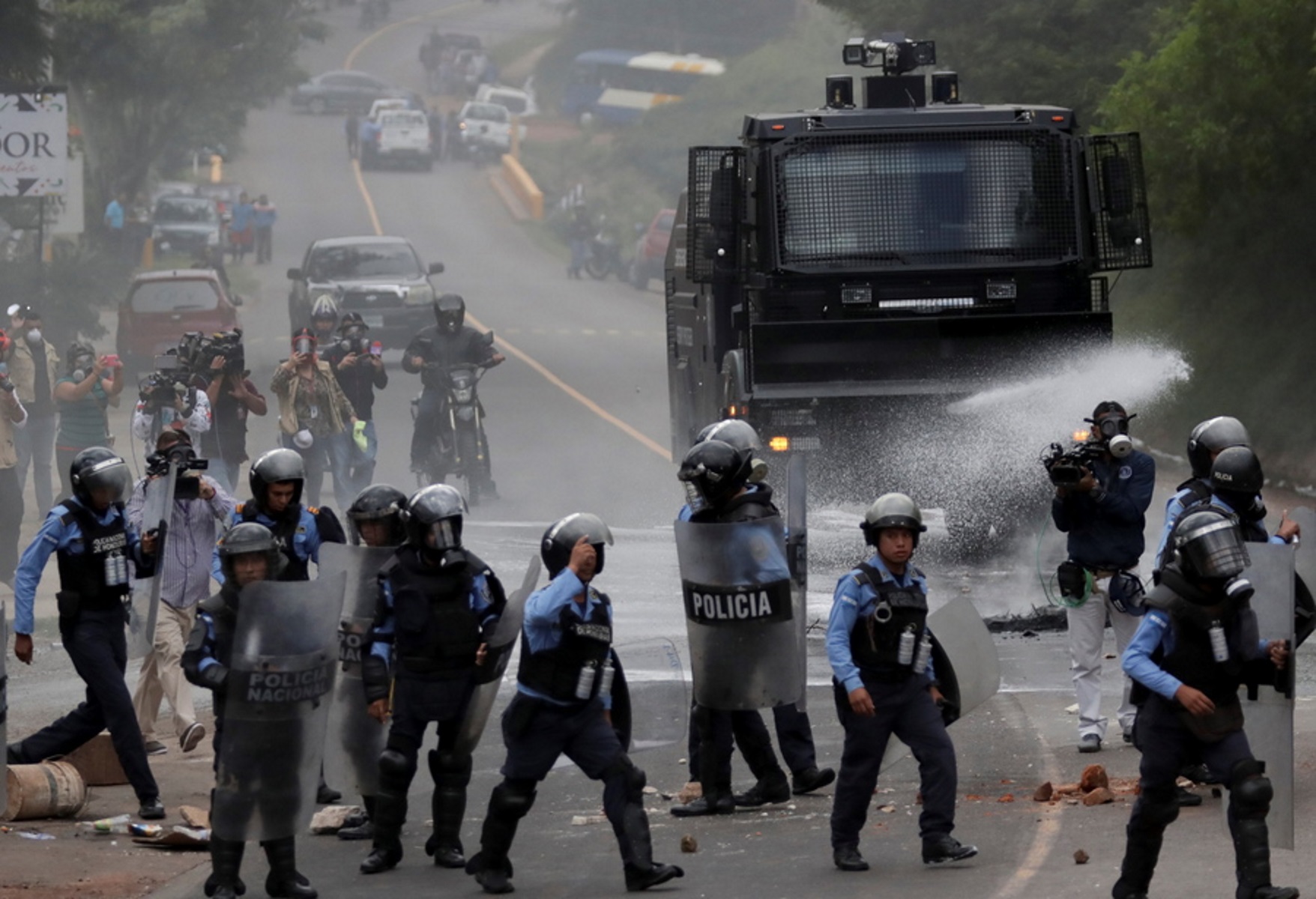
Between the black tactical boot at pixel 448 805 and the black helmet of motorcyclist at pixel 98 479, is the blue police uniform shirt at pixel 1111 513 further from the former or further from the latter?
the black helmet of motorcyclist at pixel 98 479

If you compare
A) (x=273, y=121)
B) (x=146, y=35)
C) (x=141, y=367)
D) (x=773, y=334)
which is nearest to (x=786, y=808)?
(x=773, y=334)

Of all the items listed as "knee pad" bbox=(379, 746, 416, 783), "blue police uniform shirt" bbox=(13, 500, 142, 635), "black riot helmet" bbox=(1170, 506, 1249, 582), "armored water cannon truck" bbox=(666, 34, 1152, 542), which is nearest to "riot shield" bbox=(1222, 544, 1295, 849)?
"black riot helmet" bbox=(1170, 506, 1249, 582)

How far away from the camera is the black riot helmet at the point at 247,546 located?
8.52 m

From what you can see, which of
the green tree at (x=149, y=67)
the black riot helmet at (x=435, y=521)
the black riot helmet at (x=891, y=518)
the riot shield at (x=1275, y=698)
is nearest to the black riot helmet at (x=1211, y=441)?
the black riot helmet at (x=891, y=518)

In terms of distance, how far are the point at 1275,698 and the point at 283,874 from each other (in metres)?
3.48

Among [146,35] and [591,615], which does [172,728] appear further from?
[146,35]

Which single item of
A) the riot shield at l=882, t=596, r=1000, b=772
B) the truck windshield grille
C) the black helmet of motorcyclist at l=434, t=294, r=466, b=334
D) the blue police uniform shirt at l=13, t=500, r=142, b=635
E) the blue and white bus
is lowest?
the riot shield at l=882, t=596, r=1000, b=772

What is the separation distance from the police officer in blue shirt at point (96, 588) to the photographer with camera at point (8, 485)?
6858mm

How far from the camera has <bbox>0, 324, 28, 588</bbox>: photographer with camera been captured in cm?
1638

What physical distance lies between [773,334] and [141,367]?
1721cm

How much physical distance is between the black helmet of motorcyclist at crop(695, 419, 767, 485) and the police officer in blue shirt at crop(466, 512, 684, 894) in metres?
1.32

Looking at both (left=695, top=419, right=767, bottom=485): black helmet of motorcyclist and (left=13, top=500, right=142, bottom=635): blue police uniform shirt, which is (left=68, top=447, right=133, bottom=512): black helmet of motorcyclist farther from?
(left=695, top=419, right=767, bottom=485): black helmet of motorcyclist

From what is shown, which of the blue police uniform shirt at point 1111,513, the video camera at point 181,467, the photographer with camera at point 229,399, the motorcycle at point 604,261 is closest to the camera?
the blue police uniform shirt at point 1111,513

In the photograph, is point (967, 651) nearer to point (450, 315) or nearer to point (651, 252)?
point (450, 315)
